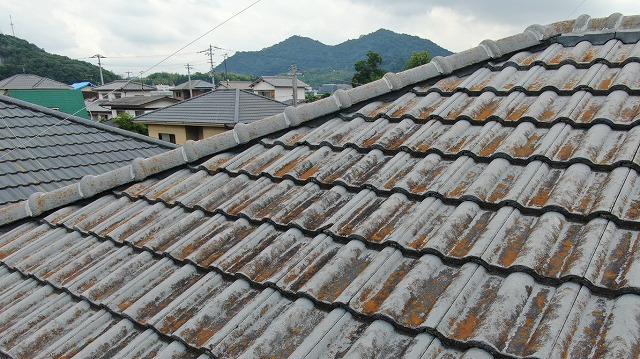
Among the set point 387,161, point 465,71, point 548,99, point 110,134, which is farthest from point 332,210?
point 110,134

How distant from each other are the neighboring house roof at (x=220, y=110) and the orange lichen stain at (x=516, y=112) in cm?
1649

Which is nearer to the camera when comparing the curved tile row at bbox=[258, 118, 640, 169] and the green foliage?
the curved tile row at bbox=[258, 118, 640, 169]

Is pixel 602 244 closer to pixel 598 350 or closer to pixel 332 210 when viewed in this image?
pixel 598 350

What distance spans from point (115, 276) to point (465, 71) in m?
3.32

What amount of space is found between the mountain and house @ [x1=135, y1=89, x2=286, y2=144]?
119 m

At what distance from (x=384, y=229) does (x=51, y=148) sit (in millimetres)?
7149

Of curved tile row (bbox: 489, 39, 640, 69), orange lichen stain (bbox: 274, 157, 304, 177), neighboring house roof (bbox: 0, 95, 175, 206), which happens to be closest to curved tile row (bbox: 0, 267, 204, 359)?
orange lichen stain (bbox: 274, 157, 304, 177)

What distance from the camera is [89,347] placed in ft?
7.45

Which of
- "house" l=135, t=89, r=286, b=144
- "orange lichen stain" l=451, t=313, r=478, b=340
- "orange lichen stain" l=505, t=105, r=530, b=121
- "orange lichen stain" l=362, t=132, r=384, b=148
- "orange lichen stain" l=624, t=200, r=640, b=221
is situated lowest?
"house" l=135, t=89, r=286, b=144

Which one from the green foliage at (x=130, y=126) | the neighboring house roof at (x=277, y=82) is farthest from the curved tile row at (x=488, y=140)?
the neighboring house roof at (x=277, y=82)

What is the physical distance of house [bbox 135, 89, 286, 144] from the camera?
1955cm

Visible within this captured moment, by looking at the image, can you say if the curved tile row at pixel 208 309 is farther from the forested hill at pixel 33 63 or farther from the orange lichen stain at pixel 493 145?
the forested hill at pixel 33 63

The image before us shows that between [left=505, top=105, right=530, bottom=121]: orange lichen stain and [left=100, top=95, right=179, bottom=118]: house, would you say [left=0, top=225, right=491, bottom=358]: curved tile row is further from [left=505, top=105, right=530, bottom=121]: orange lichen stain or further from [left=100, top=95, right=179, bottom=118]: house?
[left=100, top=95, right=179, bottom=118]: house

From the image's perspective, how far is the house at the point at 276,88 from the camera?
2409 inches
